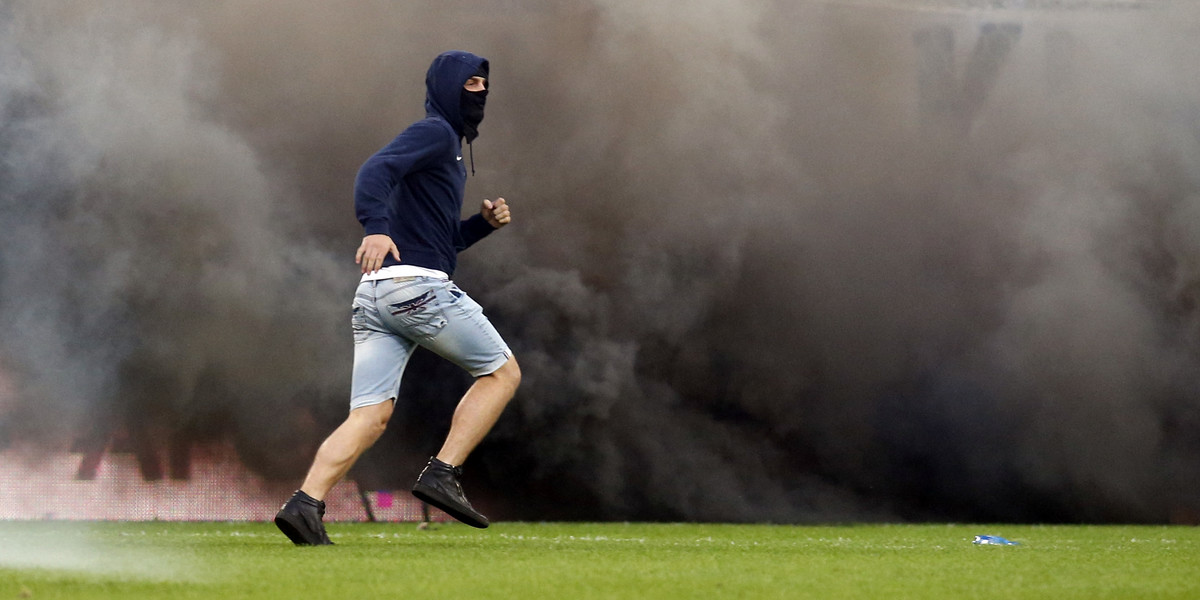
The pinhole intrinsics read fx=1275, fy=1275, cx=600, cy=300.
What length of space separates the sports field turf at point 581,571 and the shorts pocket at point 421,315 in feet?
2.26

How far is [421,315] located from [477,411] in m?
0.37

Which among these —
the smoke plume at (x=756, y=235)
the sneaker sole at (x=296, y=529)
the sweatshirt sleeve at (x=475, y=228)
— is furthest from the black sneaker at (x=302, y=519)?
the smoke plume at (x=756, y=235)

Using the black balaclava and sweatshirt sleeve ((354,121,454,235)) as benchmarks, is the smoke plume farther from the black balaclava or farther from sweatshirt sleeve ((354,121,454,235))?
sweatshirt sleeve ((354,121,454,235))

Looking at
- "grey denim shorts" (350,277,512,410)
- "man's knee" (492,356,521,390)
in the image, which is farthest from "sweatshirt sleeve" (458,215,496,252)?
"man's knee" (492,356,521,390)

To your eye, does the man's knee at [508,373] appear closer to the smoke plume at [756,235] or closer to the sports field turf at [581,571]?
the sports field turf at [581,571]

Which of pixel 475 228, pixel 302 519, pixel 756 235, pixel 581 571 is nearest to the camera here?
pixel 581 571

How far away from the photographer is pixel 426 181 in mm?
4195

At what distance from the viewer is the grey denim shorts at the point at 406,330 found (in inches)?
159

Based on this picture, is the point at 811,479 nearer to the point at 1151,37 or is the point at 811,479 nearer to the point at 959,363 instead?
the point at 959,363

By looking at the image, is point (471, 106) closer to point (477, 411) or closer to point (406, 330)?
point (406, 330)

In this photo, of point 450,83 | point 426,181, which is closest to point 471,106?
point 450,83

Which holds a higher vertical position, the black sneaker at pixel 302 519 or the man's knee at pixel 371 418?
the man's knee at pixel 371 418

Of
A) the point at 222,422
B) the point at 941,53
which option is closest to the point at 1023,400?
the point at 941,53

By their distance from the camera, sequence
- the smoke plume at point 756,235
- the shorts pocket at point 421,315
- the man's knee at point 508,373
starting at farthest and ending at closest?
the smoke plume at point 756,235, the man's knee at point 508,373, the shorts pocket at point 421,315
